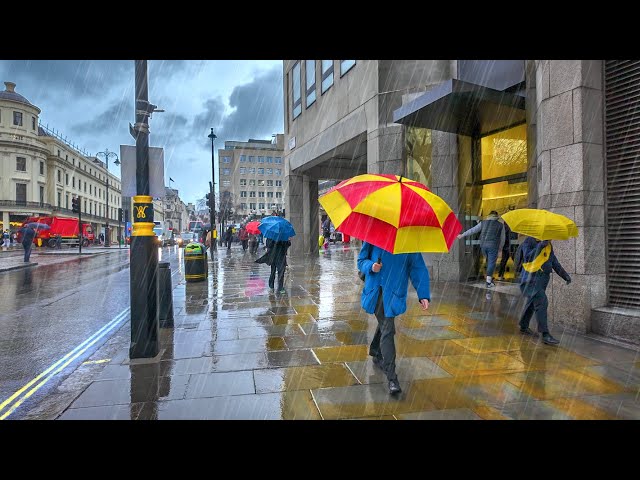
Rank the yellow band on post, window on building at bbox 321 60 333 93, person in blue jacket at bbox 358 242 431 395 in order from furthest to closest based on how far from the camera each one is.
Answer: window on building at bbox 321 60 333 93 < the yellow band on post < person in blue jacket at bbox 358 242 431 395

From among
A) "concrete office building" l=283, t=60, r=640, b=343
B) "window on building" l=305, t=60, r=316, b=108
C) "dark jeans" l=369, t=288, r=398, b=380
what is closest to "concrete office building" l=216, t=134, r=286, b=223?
"window on building" l=305, t=60, r=316, b=108

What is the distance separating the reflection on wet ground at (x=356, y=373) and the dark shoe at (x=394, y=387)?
2.9 inches

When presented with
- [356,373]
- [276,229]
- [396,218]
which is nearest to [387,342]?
[356,373]

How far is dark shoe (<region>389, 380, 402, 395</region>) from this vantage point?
3.87m

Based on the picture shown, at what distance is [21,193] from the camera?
178ft

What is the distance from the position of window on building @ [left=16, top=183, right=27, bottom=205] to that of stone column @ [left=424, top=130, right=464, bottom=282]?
59.8 m

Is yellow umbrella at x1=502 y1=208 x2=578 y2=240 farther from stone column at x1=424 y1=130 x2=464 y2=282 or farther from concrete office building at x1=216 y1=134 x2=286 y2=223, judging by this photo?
concrete office building at x1=216 y1=134 x2=286 y2=223

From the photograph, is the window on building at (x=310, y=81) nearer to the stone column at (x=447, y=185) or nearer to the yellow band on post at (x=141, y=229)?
the stone column at (x=447, y=185)

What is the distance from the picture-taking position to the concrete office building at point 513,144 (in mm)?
6012

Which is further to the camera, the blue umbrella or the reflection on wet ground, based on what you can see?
the blue umbrella

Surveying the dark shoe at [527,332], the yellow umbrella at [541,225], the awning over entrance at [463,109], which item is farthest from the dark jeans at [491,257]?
the yellow umbrella at [541,225]

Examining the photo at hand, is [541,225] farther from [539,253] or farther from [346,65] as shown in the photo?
[346,65]
